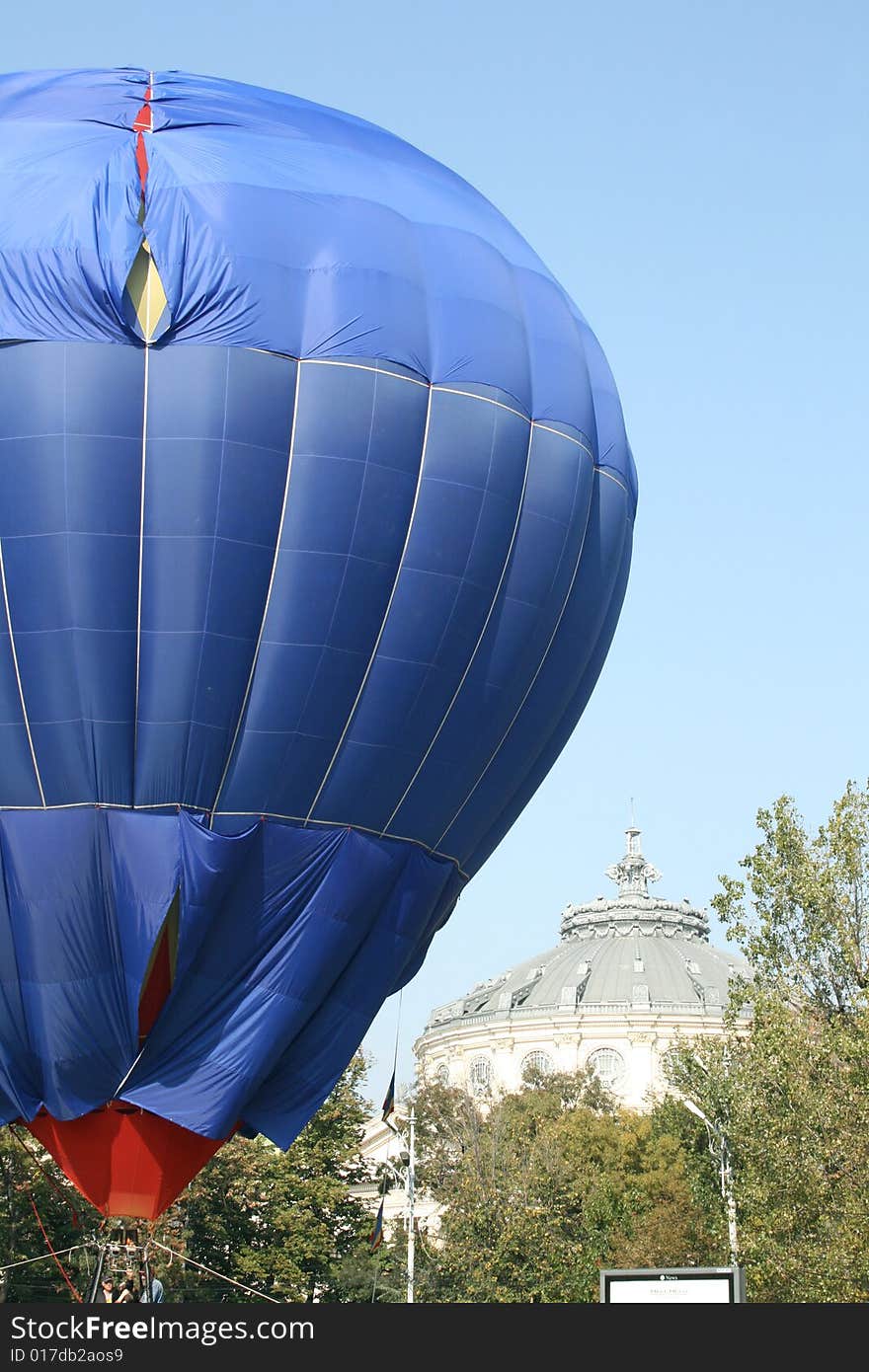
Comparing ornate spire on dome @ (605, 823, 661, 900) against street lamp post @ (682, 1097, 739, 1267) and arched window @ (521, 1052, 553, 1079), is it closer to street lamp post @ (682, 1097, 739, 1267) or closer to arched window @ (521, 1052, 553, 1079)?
arched window @ (521, 1052, 553, 1079)

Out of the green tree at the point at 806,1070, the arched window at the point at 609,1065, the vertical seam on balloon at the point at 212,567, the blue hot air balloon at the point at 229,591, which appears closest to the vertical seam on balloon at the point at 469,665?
the blue hot air balloon at the point at 229,591

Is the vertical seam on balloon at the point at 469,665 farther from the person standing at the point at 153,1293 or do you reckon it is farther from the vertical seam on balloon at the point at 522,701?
the person standing at the point at 153,1293

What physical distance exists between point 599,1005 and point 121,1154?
9101 cm

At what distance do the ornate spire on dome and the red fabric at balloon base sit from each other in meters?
110

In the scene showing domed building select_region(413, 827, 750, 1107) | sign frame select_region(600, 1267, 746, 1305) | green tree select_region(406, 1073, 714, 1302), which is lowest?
sign frame select_region(600, 1267, 746, 1305)

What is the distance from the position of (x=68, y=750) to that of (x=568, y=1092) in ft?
206

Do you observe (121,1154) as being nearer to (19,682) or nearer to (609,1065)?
(19,682)

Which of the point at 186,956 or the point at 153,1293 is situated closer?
the point at 186,956

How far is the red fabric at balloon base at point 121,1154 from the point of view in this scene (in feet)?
58.8

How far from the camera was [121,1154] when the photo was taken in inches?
706

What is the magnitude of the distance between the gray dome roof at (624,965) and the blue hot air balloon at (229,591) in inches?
3543

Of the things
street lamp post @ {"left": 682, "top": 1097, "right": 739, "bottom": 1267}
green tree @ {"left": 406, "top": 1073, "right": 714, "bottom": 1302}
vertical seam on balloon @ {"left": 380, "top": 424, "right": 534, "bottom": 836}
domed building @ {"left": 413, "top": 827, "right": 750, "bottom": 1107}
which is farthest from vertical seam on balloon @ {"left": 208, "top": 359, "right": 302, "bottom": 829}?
domed building @ {"left": 413, "top": 827, "right": 750, "bottom": 1107}

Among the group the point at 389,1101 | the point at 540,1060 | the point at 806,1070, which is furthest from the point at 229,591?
the point at 540,1060

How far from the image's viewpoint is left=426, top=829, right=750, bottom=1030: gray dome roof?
356ft
